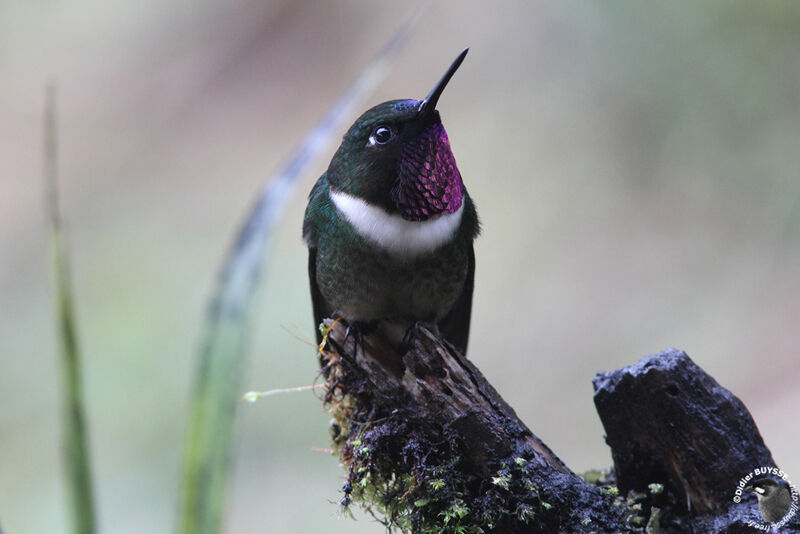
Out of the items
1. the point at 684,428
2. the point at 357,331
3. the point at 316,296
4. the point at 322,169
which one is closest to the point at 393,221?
the point at 357,331

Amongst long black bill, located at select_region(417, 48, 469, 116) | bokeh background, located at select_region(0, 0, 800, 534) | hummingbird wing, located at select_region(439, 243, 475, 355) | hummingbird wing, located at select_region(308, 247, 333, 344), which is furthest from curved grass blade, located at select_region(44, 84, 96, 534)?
bokeh background, located at select_region(0, 0, 800, 534)

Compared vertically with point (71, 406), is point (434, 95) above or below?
above

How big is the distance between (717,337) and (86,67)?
366cm

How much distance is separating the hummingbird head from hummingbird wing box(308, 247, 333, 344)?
0.36m

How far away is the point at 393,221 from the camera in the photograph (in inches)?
73.3

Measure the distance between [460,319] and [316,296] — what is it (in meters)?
0.49

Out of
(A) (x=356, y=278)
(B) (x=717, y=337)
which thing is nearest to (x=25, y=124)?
(A) (x=356, y=278)

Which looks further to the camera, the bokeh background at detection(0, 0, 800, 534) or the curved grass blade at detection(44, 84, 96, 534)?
the bokeh background at detection(0, 0, 800, 534)

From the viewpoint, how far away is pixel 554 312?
13.4ft

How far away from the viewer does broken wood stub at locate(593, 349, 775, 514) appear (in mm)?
1440

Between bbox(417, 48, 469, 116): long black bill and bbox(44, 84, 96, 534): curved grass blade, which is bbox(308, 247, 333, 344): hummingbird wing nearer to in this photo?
bbox(417, 48, 469, 116): long black bill

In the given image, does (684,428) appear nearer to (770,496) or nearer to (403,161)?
(770,496)

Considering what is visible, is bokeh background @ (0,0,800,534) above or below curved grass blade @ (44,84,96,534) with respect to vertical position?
above

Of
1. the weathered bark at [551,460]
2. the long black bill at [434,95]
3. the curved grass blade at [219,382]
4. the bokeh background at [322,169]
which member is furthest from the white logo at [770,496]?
the bokeh background at [322,169]
